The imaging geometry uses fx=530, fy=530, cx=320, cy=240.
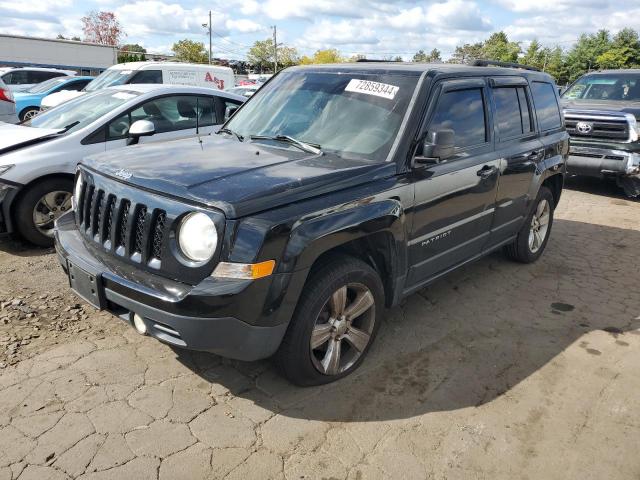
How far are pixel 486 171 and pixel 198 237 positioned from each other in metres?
2.50

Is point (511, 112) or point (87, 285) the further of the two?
point (511, 112)

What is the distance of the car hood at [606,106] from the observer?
357 inches

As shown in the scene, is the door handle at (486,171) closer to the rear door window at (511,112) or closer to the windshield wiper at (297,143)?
the rear door window at (511,112)

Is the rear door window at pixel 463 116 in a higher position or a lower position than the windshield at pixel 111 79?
lower

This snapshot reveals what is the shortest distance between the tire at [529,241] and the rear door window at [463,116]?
1.45 metres

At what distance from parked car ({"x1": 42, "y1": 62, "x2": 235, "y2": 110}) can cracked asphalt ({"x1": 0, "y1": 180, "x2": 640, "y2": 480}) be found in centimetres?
766

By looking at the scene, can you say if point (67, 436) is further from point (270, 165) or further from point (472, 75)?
point (472, 75)

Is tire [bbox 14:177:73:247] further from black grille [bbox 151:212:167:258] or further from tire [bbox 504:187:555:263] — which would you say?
tire [bbox 504:187:555:263]

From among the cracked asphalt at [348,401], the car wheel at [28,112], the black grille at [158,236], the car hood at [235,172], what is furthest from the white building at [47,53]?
the black grille at [158,236]

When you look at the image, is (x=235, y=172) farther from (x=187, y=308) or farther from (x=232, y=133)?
(x=232, y=133)

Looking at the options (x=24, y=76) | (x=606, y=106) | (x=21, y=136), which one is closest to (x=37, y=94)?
(x=24, y=76)

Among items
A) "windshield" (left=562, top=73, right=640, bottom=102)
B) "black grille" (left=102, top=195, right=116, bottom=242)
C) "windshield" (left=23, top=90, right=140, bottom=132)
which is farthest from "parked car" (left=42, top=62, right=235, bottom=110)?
"windshield" (left=562, top=73, right=640, bottom=102)

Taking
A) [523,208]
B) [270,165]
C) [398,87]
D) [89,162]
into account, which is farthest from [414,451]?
[523,208]

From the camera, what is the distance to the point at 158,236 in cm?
279
